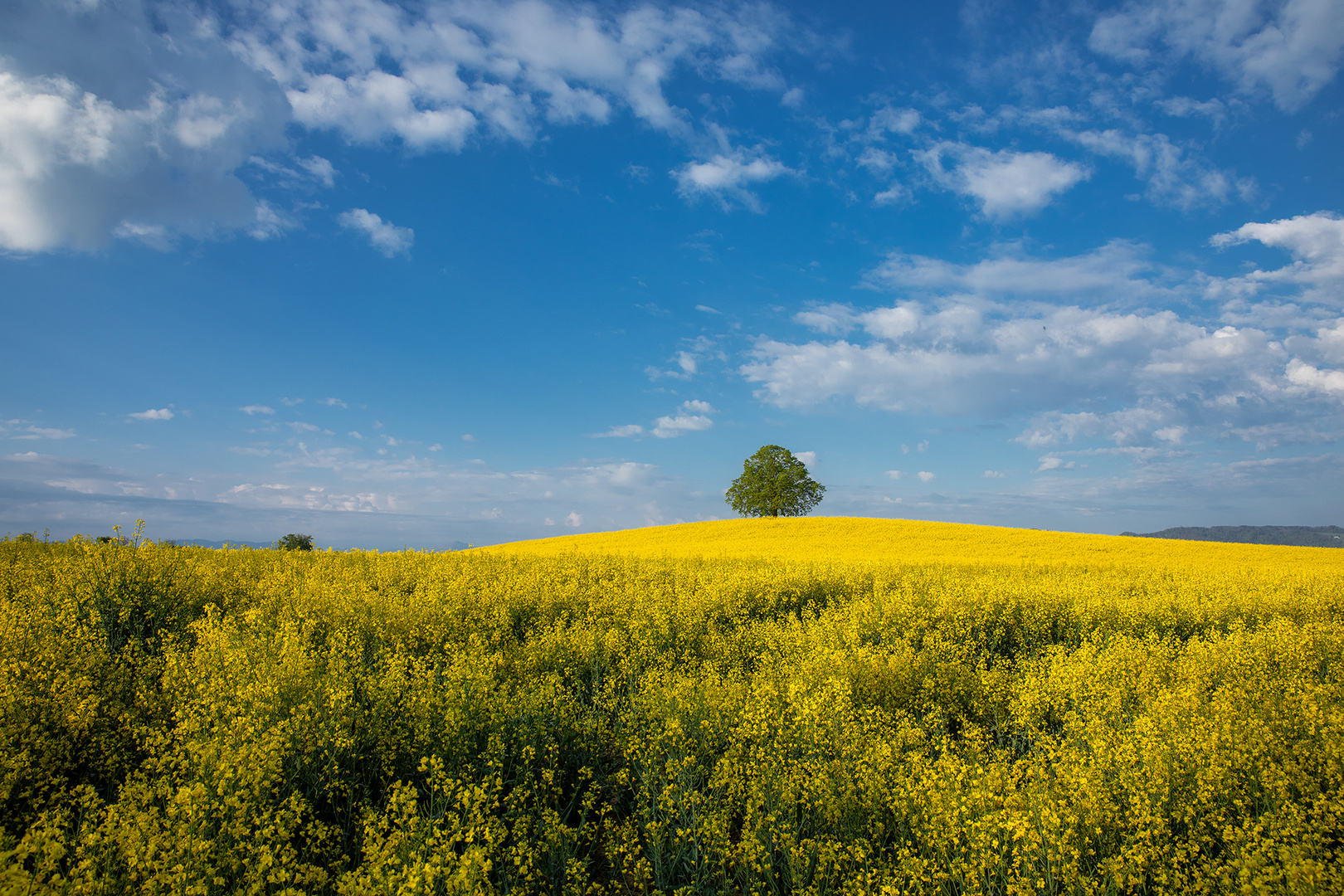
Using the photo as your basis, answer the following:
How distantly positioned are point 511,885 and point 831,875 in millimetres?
2155

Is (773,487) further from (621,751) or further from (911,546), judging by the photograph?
(621,751)

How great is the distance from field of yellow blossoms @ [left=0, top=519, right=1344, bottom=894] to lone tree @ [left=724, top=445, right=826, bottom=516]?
4471cm

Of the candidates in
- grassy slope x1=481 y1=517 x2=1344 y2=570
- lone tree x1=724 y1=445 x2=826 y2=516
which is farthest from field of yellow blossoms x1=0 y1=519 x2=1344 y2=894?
lone tree x1=724 y1=445 x2=826 y2=516

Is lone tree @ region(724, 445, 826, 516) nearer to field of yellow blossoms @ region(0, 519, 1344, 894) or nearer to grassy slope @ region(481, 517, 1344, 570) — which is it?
grassy slope @ region(481, 517, 1344, 570)

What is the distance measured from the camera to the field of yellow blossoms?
3.61m

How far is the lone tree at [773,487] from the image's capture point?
5500 cm

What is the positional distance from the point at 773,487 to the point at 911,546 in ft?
83.8

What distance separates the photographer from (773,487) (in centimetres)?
5497

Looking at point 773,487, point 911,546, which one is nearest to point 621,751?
point 911,546

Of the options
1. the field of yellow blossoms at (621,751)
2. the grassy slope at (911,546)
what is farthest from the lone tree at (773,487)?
the field of yellow blossoms at (621,751)

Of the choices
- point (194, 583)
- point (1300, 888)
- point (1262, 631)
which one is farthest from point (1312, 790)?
point (194, 583)

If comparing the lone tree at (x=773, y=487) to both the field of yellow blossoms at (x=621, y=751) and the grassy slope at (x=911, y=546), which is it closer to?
the grassy slope at (x=911, y=546)

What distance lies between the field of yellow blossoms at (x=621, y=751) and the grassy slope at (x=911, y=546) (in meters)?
13.8

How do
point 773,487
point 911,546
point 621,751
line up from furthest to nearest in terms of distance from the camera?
point 773,487
point 911,546
point 621,751
